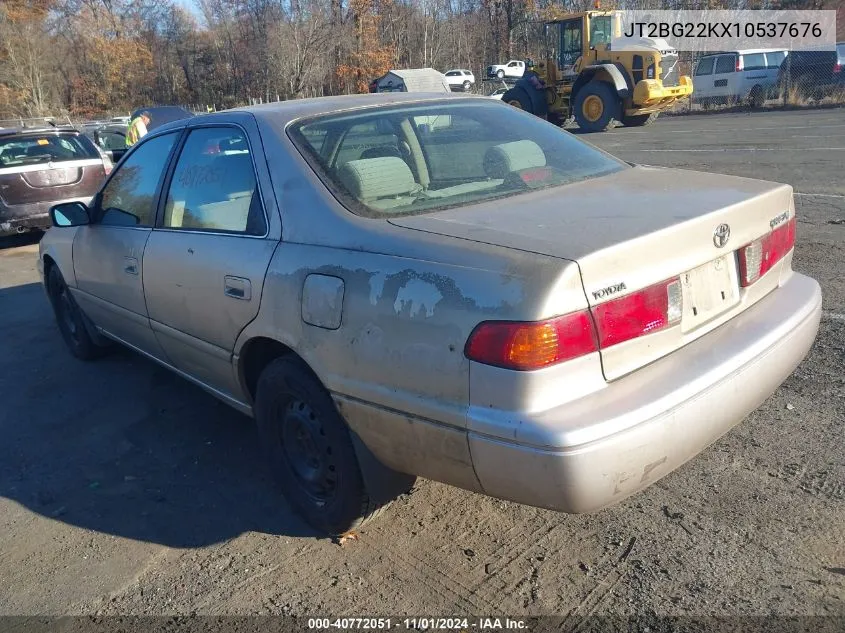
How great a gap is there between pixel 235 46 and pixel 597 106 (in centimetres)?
3573

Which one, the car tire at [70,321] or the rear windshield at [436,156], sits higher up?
the rear windshield at [436,156]

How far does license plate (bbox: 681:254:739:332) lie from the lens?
96.2 inches

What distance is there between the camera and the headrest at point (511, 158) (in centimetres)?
318

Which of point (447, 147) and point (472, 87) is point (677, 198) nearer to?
point (447, 147)

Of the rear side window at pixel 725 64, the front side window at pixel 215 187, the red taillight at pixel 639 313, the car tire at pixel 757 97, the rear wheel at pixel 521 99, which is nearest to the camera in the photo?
the red taillight at pixel 639 313

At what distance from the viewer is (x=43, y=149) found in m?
10.2

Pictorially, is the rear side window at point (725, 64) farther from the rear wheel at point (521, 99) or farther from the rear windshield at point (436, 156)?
the rear windshield at point (436, 156)

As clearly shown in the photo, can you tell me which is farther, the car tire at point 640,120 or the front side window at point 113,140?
the car tire at point 640,120

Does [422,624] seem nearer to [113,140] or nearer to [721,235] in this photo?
[721,235]

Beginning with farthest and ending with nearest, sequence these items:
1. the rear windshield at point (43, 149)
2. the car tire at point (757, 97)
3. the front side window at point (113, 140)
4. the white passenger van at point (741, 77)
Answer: the white passenger van at point (741, 77)
the car tire at point (757, 97)
the front side window at point (113, 140)
the rear windshield at point (43, 149)

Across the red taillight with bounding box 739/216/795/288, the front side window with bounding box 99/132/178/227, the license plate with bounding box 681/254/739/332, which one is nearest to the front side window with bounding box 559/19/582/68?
the front side window with bounding box 99/132/178/227

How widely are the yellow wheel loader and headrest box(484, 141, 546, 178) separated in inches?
682

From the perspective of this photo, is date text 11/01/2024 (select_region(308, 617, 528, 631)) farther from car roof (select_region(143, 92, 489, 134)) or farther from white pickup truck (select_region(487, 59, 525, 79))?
white pickup truck (select_region(487, 59, 525, 79))

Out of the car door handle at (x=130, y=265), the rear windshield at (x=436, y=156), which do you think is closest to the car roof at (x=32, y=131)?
the car door handle at (x=130, y=265)
